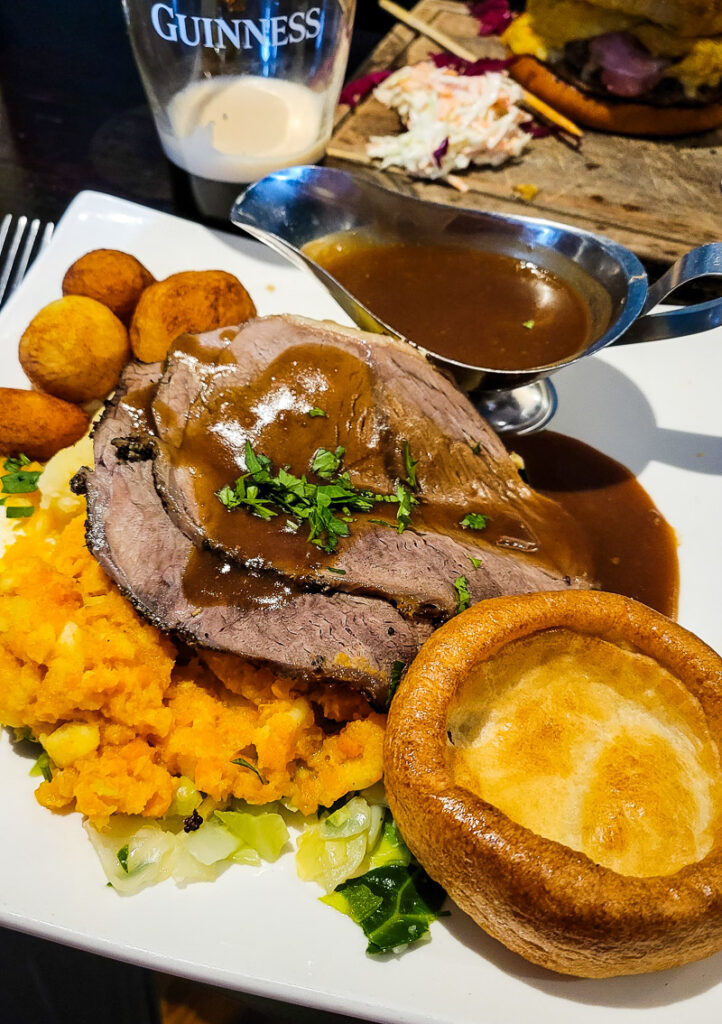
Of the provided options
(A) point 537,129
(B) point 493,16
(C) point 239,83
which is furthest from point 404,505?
(B) point 493,16

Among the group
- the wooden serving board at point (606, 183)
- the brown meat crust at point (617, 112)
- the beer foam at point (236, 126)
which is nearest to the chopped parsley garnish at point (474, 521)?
the beer foam at point (236, 126)

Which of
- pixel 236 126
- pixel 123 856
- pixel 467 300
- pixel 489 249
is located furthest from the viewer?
pixel 236 126

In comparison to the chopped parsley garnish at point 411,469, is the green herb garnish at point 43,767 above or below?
below

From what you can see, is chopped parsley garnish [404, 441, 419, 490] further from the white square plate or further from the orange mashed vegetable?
the white square plate

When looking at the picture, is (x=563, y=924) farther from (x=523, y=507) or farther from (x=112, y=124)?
(x=112, y=124)

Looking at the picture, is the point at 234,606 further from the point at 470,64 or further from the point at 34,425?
the point at 470,64

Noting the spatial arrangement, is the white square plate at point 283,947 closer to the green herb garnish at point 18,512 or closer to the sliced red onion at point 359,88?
the green herb garnish at point 18,512
